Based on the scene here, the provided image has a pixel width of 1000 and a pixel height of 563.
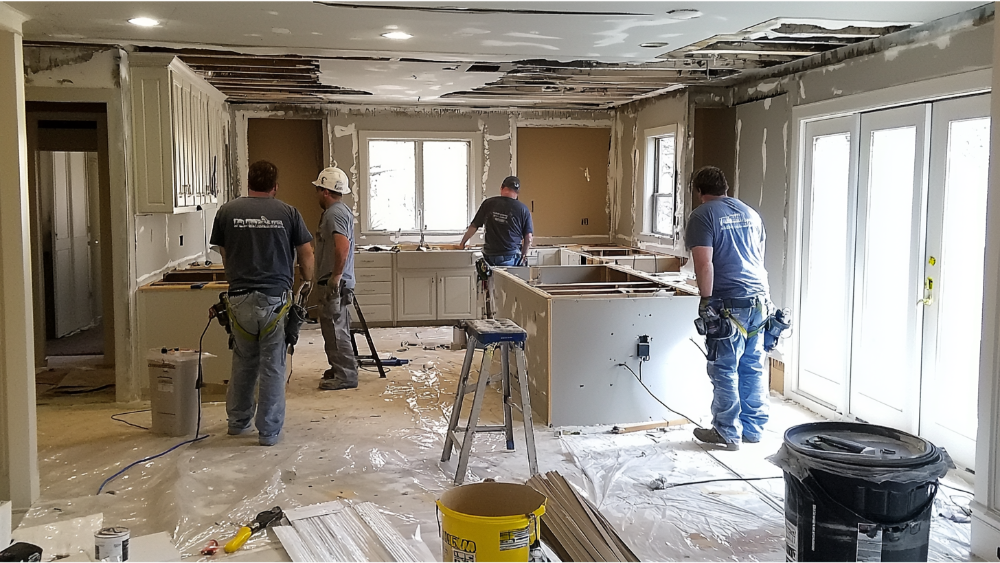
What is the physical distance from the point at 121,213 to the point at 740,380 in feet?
12.9

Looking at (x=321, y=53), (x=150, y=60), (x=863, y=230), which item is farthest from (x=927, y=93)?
(x=150, y=60)

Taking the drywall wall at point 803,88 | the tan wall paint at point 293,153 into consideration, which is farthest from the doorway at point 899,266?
the tan wall paint at point 293,153

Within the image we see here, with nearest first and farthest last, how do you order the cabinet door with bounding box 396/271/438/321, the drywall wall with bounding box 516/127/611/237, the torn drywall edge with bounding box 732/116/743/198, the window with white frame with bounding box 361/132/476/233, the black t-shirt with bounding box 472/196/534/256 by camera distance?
the torn drywall edge with bounding box 732/116/743/198
the black t-shirt with bounding box 472/196/534/256
the cabinet door with bounding box 396/271/438/321
the window with white frame with bounding box 361/132/476/233
the drywall wall with bounding box 516/127/611/237

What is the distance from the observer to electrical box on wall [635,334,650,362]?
459cm

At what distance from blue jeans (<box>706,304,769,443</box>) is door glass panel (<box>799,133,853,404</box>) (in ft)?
2.95

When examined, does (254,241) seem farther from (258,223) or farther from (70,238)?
(70,238)

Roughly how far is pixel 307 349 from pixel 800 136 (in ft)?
14.4

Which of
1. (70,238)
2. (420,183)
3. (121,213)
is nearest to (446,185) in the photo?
(420,183)

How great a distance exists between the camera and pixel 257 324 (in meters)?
4.27

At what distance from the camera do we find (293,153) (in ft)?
27.7

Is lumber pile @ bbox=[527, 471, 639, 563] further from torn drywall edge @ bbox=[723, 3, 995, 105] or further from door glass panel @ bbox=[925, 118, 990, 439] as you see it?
torn drywall edge @ bbox=[723, 3, 995, 105]

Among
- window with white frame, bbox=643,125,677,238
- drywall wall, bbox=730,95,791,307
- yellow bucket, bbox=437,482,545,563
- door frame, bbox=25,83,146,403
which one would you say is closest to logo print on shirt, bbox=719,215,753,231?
drywall wall, bbox=730,95,791,307

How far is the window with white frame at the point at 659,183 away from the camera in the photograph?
752 cm

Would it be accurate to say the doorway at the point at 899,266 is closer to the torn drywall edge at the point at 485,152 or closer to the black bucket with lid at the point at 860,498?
the black bucket with lid at the point at 860,498
